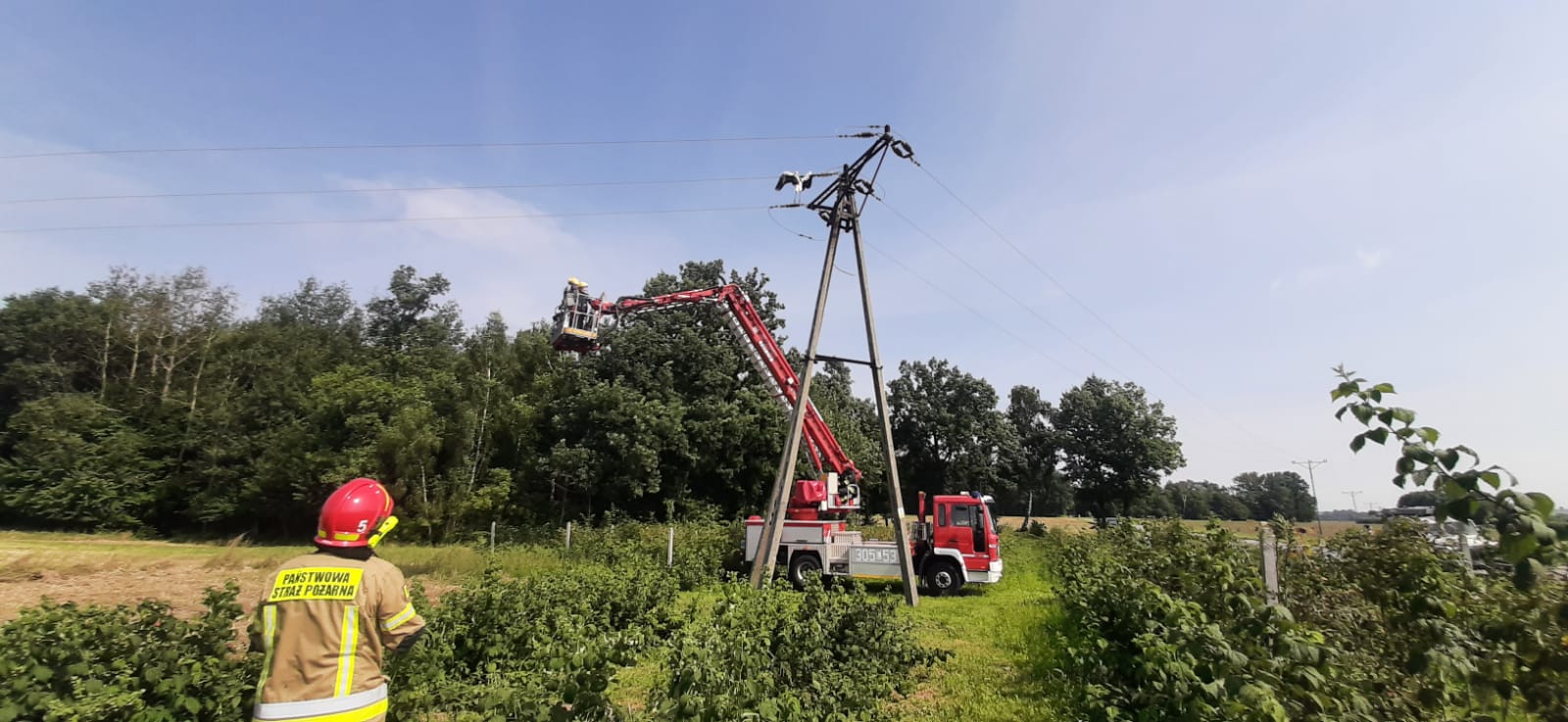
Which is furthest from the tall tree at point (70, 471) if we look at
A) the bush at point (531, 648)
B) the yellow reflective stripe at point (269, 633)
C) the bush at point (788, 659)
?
the yellow reflective stripe at point (269, 633)

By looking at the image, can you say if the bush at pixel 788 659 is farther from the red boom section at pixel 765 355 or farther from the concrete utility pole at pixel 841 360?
the red boom section at pixel 765 355

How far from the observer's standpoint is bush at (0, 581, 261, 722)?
3246 mm

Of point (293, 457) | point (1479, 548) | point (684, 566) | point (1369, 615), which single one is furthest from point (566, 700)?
point (293, 457)

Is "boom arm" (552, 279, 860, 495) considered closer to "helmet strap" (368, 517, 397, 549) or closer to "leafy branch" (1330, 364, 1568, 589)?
"helmet strap" (368, 517, 397, 549)

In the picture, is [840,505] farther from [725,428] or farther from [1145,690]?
[725,428]

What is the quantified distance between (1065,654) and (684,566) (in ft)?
30.3

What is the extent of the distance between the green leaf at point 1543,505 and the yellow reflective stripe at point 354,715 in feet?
13.7

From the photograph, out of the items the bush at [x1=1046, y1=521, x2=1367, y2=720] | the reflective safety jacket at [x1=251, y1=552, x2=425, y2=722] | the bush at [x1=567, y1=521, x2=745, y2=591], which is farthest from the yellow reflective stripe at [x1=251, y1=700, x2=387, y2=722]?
the bush at [x1=567, y1=521, x2=745, y2=591]

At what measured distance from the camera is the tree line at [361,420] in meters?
30.9

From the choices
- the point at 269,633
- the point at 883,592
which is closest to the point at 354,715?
the point at 269,633

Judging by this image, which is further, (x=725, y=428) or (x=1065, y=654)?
(x=725, y=428)

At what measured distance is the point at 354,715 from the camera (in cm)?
311

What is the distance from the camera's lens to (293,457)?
32.0 meters

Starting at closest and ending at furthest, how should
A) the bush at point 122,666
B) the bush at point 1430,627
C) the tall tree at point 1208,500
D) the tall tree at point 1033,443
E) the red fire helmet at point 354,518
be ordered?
1. the bush at point 1430,627
2. the red fire helmet at point 354,518
3. the bush at point 122,666
4. the tall tree at point 1033,443
5. the tall tree at point 1208,500
